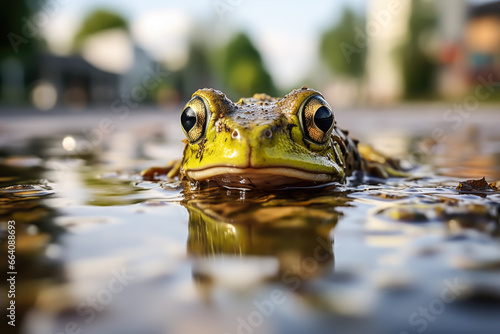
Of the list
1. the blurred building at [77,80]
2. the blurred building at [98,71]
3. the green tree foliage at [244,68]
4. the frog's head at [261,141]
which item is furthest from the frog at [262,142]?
the green tree foliage at [244,68]

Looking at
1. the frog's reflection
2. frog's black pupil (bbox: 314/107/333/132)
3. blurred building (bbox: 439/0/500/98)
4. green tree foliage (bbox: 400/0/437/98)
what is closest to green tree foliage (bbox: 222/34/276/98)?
green tree foliage (bbox: 400/0/437/98)

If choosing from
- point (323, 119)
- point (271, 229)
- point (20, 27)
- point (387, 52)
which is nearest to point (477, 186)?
point (323, 119)

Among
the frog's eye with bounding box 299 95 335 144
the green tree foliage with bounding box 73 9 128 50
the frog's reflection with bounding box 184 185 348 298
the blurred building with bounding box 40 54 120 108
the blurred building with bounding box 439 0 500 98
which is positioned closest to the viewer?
the frog's reflection with bounding box 184 185 348 298

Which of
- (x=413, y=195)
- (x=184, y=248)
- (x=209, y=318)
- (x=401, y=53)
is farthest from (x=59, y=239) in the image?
(x=401, y=53)

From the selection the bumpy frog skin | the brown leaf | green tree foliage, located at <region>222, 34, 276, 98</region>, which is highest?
green tree foliage, located at <region>222, 34, 276, 98</region>

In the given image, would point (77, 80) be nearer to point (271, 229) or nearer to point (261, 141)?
point (261, 141)

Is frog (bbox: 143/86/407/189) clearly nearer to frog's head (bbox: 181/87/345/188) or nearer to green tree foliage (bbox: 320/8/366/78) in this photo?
frog's head (bbox: 181/87/345/188)
